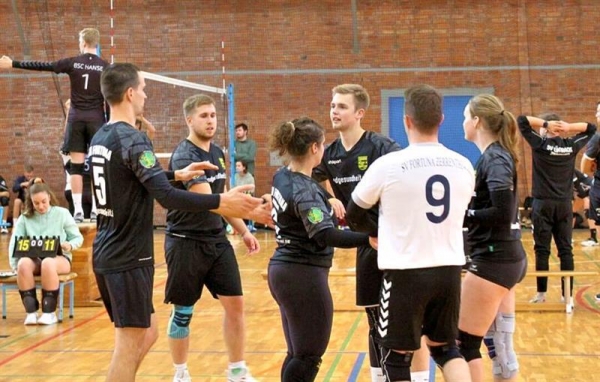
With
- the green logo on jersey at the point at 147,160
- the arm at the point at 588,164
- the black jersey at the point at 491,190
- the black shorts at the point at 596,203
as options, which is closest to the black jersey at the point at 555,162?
the arm at the point at 588,164

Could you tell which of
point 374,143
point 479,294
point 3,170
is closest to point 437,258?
point 479,294

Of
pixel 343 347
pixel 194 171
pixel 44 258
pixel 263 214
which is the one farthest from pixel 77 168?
pixel 263 214

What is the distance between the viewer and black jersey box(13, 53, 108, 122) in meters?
9.73

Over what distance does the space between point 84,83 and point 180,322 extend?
4.61 meters

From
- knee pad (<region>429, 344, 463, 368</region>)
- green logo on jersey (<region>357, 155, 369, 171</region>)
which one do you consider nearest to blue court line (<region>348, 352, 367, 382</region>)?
green logo on jersey (<region>357, 155, 369, 171</region>)

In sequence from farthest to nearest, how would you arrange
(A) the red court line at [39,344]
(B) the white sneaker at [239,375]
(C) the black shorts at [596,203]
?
(C) the black shorts at [596,203], (A) the red court line at [39,344], (B) the white sneaker at [239,375]

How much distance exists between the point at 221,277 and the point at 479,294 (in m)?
1.79

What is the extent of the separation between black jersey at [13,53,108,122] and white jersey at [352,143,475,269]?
245 inches

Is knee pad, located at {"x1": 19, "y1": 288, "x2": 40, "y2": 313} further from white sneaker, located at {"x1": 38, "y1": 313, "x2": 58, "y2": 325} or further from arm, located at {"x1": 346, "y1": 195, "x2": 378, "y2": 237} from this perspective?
arm, located at {"x1": 346, "y1": 195, "x2": 378, "y2": 237}

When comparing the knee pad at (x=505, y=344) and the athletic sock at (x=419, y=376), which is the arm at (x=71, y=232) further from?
the athletic sock at (x=419, y=376)

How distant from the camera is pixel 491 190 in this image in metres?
5.01

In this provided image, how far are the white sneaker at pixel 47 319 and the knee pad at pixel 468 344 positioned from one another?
16.6 feet

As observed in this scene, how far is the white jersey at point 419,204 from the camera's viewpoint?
412 centimetres

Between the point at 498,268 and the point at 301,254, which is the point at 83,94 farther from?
the point at 498,268
